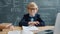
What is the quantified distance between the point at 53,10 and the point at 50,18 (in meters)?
0.22

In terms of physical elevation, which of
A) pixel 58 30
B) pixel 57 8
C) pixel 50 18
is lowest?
pixel 50 18

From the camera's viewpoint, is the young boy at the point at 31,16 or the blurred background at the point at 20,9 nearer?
the young boy at the point at 31,16

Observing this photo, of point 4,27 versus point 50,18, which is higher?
point 4,27

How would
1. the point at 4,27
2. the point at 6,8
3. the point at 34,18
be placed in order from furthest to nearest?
the point at 6,8 < the point at 34,18 < the point at 4,27

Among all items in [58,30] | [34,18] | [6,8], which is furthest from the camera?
[6,8]

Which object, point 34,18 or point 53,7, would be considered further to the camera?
point 53,7

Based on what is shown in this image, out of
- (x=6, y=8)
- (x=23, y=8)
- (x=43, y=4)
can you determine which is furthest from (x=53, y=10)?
(x=6, y=8)

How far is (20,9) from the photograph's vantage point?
3572 mm

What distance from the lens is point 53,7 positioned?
364cm

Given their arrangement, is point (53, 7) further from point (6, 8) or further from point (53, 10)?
point (6, 8)

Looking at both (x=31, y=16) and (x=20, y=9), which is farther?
(x=20, y=9)

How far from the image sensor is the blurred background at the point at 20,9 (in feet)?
11.6

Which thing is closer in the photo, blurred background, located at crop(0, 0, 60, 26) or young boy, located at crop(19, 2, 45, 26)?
young boy, located at crop(19, 2, 45, 26)

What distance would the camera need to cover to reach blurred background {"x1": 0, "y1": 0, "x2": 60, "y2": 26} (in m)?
3.53
